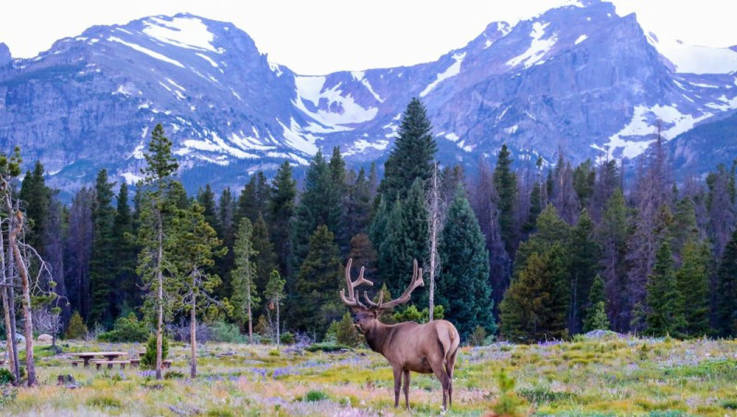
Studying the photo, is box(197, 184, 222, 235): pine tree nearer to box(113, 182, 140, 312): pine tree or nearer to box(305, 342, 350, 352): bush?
box(113, 182, 140, 312): pine tree

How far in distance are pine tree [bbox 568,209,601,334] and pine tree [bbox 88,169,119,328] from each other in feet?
156

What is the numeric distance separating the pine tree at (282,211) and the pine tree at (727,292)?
4372 centimetres

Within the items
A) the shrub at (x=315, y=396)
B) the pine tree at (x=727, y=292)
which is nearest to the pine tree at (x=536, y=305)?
the pine tree at (x=727, y=292)

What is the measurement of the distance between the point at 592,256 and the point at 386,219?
1957 centimetres

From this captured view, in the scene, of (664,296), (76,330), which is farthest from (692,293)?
(76,330)

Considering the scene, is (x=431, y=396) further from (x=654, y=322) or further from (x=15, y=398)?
(x=654, y=322)

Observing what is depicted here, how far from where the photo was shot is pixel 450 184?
86.7m

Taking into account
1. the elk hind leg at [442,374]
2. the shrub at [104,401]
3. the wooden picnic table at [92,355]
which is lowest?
the wooden picnic table at [92,355]

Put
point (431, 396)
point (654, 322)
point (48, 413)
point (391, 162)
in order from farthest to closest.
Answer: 1. point (391, 162)
2. point (654, 322)
3. point (431, 396)
4. point (48, 413)

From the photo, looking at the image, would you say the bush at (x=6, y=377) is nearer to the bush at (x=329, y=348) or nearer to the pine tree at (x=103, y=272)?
the bush at (x=329, y=348)

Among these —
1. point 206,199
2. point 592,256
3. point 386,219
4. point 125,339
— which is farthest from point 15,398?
point 206,199

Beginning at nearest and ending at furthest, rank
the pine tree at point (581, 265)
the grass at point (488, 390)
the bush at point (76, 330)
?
the grass at point (488, 390) → the bush at point (76, 330) → the pine tree at point (581, 265)

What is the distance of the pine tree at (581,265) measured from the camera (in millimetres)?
64125

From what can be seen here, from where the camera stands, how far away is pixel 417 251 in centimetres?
5950
